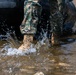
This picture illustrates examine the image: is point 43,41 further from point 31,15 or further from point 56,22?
point 31,15

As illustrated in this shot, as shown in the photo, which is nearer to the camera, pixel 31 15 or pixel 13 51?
pixel 31 15

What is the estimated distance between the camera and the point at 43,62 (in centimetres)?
374

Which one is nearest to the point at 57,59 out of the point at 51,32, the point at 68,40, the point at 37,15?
the point at 37,15

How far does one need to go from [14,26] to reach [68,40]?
97 centimetres

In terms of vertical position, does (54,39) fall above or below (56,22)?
below

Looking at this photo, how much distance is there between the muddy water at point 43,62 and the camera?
11.0ft

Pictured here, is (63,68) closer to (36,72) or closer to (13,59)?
(36,72)

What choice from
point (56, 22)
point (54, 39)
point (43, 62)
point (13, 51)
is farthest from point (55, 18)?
point (43, 62)

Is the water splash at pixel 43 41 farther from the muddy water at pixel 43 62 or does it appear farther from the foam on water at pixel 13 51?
the foam on water at pixel 13 51

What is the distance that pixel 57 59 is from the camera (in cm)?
393

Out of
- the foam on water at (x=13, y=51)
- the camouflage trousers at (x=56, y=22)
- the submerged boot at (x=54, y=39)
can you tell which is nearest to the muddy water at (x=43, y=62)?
the foam on water at (x=13, y=51)

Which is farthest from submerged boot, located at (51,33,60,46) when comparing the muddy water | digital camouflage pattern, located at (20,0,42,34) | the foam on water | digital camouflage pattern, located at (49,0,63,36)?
digital camouflage pattern, located at (20,0,42,34)

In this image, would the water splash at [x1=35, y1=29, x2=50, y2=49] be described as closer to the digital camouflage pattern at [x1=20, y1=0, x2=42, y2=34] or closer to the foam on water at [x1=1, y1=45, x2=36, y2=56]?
the foam on water at [x1=1, y1=45, x2=36, y2=56]

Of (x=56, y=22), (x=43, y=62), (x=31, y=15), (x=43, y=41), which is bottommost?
(x=43, y=41)
